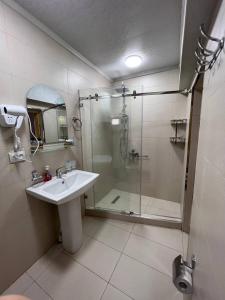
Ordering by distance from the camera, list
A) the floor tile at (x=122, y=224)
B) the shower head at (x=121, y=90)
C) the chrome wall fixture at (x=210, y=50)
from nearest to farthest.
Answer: the chrome wall fixture at (x=210, y=50) → the floor tile at (x=122, y=224) → the shower head at (x=121, y=90)

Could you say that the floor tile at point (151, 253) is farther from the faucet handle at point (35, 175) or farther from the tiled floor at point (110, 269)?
the faucet handle at point (35, 175)

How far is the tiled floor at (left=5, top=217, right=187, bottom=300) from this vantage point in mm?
1163

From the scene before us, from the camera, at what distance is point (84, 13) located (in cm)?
124

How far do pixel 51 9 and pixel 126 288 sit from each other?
2.59 meters

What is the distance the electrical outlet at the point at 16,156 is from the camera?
1.17 metres

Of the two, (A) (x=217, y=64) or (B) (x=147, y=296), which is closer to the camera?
(A) (x=217, y=64)

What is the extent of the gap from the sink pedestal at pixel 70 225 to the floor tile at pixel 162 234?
2.62 ft

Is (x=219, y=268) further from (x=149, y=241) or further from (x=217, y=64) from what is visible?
(x=149, y=241)

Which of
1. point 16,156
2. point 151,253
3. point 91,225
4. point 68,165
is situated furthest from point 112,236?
point 16,156

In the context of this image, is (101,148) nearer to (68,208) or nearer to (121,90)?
(121,90)

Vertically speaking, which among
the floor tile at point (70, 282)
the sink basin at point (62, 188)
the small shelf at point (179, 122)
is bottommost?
the floor tile at point (70, 282)

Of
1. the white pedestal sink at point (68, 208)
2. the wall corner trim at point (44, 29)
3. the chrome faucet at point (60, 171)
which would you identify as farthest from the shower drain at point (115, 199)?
the wall corner trim at point (44, 29)

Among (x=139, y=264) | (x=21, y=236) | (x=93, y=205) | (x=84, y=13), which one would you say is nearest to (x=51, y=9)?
(x=84, y=13)

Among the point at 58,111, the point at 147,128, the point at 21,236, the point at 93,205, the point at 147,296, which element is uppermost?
the point at 58,111
